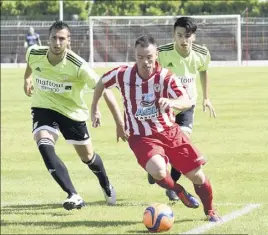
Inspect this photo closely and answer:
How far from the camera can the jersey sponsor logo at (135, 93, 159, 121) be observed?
7.41m

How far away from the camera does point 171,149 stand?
24.4 ft

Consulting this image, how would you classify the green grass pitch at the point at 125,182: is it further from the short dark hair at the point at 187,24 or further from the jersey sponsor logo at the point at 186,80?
the short dark hair at the point at 187,24

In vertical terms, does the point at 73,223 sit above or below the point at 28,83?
below

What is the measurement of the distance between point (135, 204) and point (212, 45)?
27.9 metres

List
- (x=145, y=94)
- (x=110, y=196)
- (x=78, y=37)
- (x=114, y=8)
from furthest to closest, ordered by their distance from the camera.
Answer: (x=114, y=8) < (x=78, y=37) < (x=110, y=196) < (x=145, y=94)

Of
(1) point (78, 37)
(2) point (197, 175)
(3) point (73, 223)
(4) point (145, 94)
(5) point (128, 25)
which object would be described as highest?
(4) point (145, 94)

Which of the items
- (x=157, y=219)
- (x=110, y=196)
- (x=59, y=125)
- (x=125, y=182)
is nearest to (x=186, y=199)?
(x=157, y=219)

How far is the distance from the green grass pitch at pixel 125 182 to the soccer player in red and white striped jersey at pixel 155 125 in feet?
1.57

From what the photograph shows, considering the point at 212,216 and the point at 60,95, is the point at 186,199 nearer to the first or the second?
the point at 212,216

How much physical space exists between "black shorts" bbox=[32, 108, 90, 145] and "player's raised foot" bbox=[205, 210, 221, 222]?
1.71 m

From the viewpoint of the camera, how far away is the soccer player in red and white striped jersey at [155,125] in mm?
7301

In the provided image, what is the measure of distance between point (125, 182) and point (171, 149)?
282cm

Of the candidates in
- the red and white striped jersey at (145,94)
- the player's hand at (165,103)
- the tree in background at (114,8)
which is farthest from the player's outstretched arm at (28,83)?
the tree in background at (114,8)

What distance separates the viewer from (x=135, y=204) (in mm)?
8602
